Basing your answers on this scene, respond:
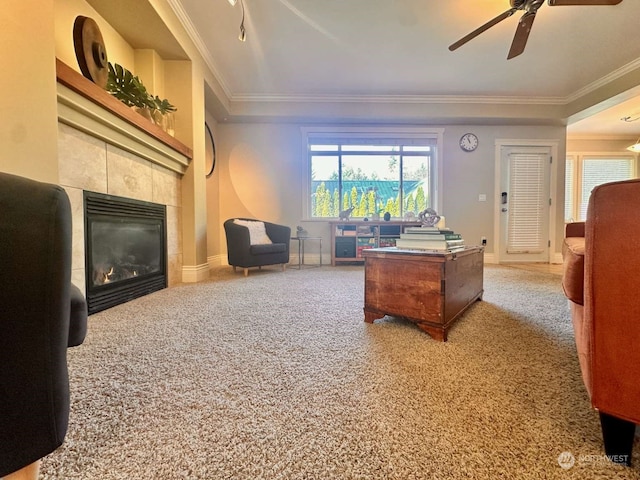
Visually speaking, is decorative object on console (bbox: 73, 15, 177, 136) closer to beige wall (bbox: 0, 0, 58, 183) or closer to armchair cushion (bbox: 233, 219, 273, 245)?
beige wall (bbox: 0, 0, 58, 183)

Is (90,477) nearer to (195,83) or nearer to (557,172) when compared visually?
(195,83)

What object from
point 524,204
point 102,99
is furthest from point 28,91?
point 524,204

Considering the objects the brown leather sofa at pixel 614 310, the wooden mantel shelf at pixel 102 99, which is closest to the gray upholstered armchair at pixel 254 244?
the wooden mantel shelf at pixel 102 99

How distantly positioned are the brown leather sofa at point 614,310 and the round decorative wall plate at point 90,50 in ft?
9.07

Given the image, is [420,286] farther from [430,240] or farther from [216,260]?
[216,260]

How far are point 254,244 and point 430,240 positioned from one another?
97.1 inches

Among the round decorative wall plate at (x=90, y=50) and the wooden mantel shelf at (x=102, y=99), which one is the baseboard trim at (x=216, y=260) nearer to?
the wooden mantel shelf at (x=102, y=99)

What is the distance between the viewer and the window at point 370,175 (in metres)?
4.69

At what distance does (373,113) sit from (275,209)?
2.14 m

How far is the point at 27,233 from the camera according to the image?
43 centimetres

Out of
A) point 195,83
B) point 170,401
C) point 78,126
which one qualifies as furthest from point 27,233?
point 195,83

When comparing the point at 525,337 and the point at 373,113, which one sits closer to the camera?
the point at 525,337

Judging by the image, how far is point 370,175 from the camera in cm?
478

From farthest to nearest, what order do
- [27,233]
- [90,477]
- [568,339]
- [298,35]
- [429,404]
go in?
[298,35] → [568,339] → [429,404] → [90,477] → [27,233]
